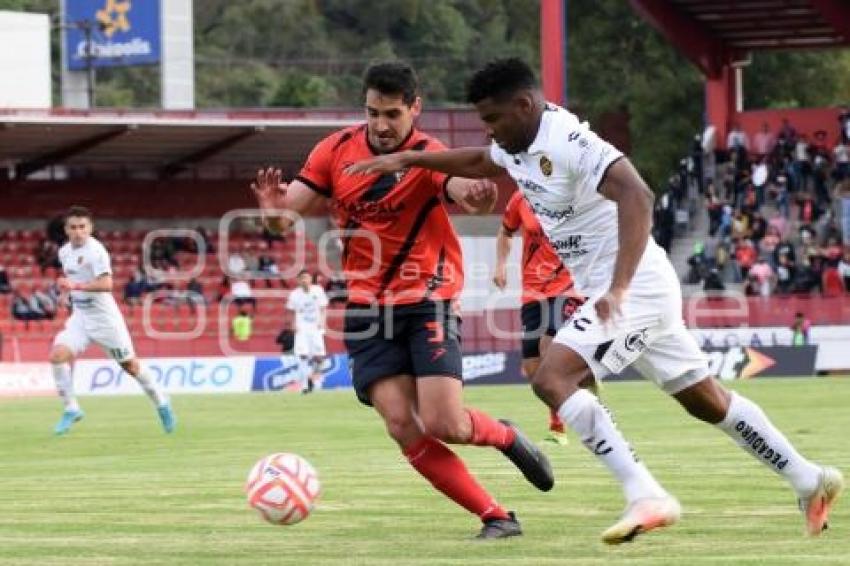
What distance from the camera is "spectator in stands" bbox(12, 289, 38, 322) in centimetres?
4134

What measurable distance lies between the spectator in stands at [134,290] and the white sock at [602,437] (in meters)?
35.1

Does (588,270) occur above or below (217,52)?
below

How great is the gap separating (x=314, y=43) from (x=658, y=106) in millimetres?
32121

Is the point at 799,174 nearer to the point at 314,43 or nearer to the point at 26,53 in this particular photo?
the point at 26,53

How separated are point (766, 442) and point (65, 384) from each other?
1397 cm

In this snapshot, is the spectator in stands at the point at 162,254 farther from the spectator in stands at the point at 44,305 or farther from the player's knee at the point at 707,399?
the player's knee at the point at 707,399

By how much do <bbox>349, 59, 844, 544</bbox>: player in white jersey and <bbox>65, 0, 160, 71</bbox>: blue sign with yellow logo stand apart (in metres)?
48.5

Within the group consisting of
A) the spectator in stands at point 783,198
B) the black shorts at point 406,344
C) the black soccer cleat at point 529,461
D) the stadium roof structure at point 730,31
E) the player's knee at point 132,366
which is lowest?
the player's knee at point 132,366

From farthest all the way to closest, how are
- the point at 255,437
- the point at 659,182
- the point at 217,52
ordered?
the point at 217,52, the point at 659,182, the point at 255,437

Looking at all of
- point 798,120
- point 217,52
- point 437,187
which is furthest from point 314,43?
point 437,187

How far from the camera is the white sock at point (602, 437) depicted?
8633 mm

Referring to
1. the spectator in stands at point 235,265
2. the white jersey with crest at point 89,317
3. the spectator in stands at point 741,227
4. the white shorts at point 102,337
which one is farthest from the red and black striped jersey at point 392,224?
the spectator in stands at point 235,265

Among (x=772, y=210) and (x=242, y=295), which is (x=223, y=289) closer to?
(x=242, y=295)

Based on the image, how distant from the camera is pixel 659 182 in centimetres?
6494
